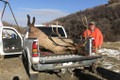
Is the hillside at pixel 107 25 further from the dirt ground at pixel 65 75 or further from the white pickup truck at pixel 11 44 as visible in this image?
the dirt ground at pixel 65 75

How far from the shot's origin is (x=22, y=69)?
591 cm

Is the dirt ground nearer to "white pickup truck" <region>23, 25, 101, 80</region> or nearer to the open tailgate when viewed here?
"white pickup truck" <region>23, 25, 101, 80</region>

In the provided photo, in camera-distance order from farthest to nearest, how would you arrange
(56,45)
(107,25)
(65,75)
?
(107,25), (65,75), (56,45)

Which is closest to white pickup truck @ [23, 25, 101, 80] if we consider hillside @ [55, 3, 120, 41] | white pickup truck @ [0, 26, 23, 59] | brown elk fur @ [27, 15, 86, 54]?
brown elk fur @ [27, 15, 86, 54]

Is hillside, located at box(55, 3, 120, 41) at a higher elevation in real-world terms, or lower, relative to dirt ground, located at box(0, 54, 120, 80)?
higher

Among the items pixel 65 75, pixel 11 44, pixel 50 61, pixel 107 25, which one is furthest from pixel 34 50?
pixel 107 25

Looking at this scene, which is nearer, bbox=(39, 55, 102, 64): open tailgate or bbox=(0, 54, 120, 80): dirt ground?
bbox=(39, 55, 102, 64): open tailgate

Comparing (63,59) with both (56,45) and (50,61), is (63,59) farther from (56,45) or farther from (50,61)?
(56,45)

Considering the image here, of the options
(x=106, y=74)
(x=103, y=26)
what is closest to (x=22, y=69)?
(x=106, y=74)

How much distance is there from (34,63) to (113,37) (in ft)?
40.1

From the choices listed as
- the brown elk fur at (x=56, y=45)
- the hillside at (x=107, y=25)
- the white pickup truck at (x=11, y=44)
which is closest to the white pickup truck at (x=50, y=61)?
the brown elk fur at (x=56, y=45)

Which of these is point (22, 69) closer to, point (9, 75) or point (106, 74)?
point (9, 75)

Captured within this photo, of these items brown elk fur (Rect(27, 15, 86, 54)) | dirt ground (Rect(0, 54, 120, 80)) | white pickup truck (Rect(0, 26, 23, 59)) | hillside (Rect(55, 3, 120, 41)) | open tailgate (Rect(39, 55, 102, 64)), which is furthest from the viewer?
hillside (Rect(55, 3, 120, 41))

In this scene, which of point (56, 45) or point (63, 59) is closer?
point (63, 59)
